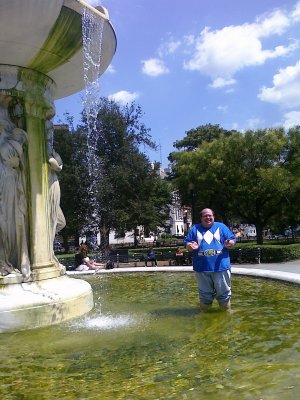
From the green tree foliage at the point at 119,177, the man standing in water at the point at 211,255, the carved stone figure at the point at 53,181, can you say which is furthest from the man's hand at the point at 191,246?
the green tree foliage at the point at 119,177

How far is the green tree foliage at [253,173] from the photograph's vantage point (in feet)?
92.7

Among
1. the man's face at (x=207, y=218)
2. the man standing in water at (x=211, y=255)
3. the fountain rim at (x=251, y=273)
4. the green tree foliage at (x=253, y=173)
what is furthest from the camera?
the green tree foliage at (x=253, y=173)

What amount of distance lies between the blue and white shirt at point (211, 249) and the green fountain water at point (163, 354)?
648 mm

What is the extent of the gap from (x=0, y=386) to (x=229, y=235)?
3.56m

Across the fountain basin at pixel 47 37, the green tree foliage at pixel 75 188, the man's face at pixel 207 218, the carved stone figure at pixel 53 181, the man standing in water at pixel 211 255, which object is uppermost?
the green tree foliage at pixel 75 188

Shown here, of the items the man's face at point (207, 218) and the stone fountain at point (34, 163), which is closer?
the stone fountain at point (34, 163)

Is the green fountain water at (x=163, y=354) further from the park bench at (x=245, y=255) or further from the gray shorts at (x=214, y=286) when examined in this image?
the park bench at (x=245, y=255)

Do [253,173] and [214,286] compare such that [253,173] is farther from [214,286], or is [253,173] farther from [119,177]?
[214,286]

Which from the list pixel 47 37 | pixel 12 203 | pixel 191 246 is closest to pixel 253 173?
pixel 191 246

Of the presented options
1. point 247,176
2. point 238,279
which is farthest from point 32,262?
point 247,176

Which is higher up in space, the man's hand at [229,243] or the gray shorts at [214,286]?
the man's hand at [229,243]

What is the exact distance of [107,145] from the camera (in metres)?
40.3

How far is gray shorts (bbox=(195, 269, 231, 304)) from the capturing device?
6340mm

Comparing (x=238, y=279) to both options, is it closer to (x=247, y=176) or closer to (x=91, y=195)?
(x=247, y=176)
